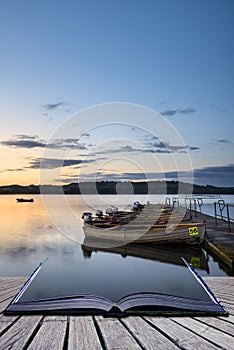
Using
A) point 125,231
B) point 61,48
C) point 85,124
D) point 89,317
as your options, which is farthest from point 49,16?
point 89,317

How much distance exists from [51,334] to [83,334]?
0.26 meters

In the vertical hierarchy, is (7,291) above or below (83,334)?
below

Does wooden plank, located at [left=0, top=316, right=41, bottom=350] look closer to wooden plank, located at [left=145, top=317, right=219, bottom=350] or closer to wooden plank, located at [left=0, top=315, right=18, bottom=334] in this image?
wooden plank, located at [left=0, top=315, right=18, bottom=334]

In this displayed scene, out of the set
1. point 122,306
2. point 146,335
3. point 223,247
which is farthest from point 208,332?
point 223,247

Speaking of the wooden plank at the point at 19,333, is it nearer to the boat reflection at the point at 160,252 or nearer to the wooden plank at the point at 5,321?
the wooden plank at the point at 5,321

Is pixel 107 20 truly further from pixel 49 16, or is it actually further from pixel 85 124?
pixel 85 124

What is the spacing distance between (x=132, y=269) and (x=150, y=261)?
1.37 meters

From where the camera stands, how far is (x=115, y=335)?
254 cm

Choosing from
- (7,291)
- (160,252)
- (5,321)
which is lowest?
(160,252)

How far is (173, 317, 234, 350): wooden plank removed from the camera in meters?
2.36

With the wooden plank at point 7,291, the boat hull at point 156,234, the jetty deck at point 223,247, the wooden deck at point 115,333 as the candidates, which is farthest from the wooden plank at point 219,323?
the boat hull at point 156,234

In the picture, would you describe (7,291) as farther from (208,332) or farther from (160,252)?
(160,252)

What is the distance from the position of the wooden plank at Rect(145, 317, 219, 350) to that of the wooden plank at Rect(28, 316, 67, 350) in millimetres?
819

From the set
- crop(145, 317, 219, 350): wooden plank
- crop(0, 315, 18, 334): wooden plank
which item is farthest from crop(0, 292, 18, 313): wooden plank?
crop(145, 317, 219, 350): wooden plank
